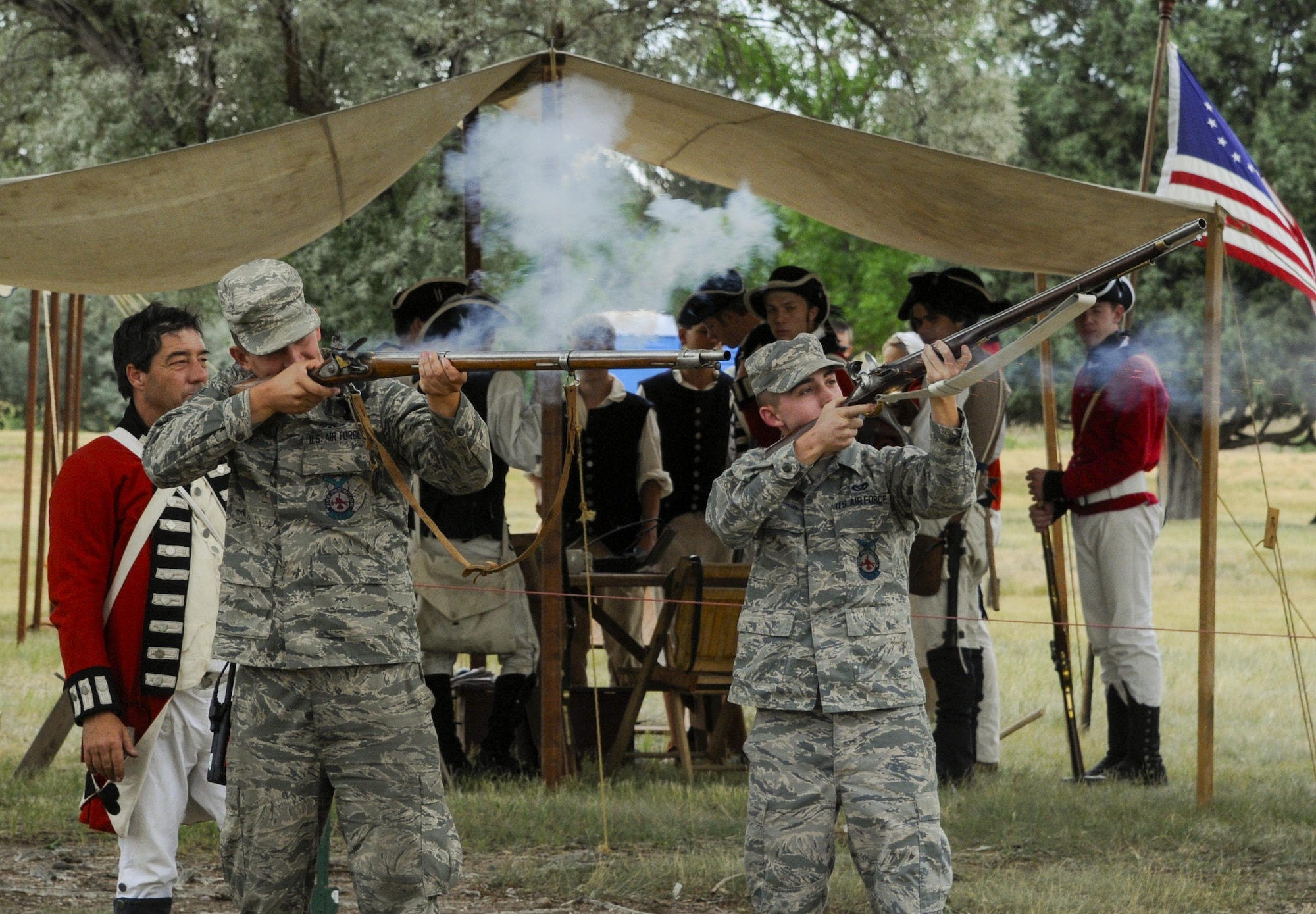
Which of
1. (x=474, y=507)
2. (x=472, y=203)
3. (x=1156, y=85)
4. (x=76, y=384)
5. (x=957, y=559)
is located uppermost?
(x=1156, y=85)

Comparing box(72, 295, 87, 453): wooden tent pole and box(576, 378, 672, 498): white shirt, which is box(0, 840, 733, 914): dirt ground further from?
box(72, 295, 87, 453): wooden tent pole

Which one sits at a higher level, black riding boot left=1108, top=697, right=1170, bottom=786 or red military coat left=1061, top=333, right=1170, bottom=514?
red military coat left=1061, top=333, right=1170, bottom=514

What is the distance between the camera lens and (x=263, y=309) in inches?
152

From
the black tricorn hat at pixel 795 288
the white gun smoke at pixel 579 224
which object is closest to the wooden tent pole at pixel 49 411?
the white gun smoke at pixel 579 224

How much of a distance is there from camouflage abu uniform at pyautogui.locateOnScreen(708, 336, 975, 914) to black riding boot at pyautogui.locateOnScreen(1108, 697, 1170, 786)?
3645 mm

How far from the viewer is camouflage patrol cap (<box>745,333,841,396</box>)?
4.33 metres

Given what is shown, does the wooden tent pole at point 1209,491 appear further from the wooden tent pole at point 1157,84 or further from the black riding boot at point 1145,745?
the wooden tent pole at point 1157,84

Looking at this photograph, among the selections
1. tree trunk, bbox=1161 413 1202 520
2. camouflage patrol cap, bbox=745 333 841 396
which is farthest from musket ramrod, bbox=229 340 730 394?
tree trunk, bbox=1161 413 1202 520

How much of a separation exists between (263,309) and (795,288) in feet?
12.8

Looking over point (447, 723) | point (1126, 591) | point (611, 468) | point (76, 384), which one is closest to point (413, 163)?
point (611, 468)

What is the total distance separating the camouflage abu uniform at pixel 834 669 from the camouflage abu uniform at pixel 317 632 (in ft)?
2.94

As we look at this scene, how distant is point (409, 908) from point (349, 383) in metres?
1.32

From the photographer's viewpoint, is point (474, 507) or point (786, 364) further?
point (474, 507)

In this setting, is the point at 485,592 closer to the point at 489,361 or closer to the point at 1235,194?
the point at 489,361
